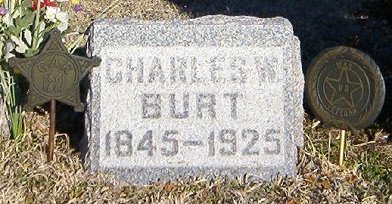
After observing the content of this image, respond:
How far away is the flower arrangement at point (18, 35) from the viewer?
5047mm

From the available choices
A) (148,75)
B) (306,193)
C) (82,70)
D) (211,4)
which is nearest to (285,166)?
(306,193)

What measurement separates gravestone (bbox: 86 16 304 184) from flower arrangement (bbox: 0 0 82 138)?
0.47m

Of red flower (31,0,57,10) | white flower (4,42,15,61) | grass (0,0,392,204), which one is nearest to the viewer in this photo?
grass (0,0,392,204)

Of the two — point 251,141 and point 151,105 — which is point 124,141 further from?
point 251,141

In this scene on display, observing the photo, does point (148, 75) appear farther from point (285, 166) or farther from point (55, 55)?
point (285, 166)

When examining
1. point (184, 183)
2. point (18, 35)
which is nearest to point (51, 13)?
point (18, 35)

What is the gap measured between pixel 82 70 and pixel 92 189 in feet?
2.09

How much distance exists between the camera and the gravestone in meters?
4.77

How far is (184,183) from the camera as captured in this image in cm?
476

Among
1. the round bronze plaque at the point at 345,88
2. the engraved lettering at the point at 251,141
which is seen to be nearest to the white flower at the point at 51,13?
the engraved lettering at the point at 251,141

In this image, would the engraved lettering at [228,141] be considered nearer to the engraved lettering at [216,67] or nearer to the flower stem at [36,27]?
the engraved lettering at [216,67]

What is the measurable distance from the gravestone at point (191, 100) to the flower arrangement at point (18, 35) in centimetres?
47

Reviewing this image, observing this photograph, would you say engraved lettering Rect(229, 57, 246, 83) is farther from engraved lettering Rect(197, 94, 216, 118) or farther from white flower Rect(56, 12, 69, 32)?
white flower Rect(56, 12, 69, 32)

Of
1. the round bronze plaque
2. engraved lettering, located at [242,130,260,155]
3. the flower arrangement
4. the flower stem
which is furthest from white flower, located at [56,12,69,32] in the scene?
the round bronze plaque
